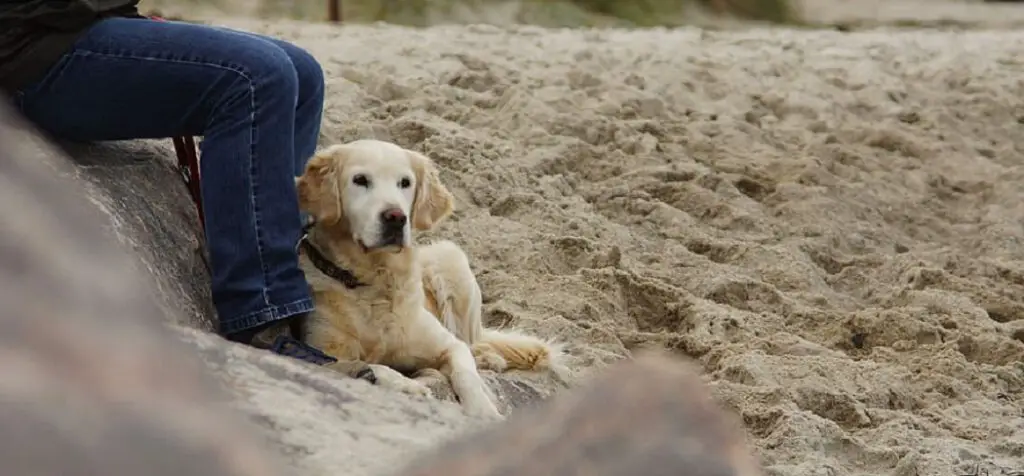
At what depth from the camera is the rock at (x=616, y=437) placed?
1270 mm

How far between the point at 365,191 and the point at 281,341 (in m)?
0.44

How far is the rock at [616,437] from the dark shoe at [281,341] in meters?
1.97

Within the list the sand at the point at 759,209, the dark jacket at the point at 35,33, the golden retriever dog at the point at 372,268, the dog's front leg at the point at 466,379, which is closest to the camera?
the dark jacket at the point at 35,33

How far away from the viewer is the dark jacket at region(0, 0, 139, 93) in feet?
10.2

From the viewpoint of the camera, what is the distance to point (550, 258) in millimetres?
5168

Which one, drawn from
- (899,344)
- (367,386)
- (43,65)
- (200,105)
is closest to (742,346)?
(899,344)

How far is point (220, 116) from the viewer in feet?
10.8

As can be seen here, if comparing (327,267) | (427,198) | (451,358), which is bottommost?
(451,358)

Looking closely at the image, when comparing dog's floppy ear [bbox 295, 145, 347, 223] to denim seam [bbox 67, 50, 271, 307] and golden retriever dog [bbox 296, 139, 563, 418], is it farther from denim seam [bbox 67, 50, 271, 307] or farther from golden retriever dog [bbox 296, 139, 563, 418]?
denim seam [bbox 67, 50, 271, 307]

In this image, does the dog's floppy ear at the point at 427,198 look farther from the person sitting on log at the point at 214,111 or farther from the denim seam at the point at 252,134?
the denim seam at the point at 252,134

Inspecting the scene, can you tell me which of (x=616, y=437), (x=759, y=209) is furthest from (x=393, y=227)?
(x=759, y=209)

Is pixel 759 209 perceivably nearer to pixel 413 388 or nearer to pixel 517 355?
pixel 517 355

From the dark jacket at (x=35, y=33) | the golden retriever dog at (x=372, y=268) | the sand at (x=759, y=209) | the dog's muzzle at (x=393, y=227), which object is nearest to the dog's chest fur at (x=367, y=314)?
the golden retriever dog at (x=372, y=268)

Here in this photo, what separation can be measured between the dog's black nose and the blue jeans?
8.6 inches
